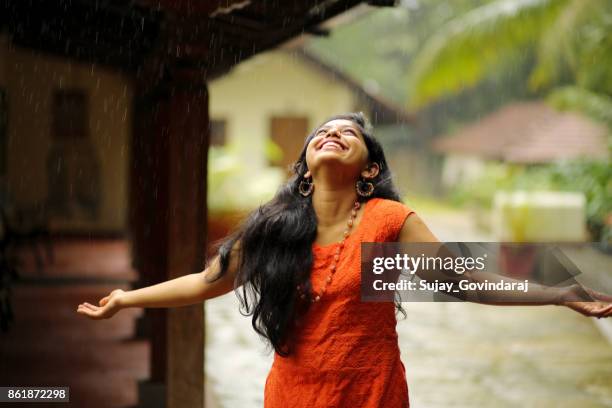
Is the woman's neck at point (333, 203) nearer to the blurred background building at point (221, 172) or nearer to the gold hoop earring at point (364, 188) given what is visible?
the gold hoop earring at point (364, 188)

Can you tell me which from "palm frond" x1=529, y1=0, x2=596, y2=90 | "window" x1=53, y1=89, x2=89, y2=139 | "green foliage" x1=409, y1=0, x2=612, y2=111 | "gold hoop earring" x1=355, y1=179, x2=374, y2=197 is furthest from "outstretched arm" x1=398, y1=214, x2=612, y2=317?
"window" x1=53, y1=89, x2=89, y2=139

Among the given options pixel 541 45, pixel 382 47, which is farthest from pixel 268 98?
pixel 382 47

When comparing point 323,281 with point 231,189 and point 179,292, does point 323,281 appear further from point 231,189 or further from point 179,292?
point 231,189

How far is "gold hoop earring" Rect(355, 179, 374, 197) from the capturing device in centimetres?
258

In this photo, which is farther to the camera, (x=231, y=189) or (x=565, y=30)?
(x=231, y=189)

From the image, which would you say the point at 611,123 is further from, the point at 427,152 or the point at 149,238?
the point at 427,152

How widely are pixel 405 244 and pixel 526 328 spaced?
702 centimetres

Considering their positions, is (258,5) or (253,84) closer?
(258,5)

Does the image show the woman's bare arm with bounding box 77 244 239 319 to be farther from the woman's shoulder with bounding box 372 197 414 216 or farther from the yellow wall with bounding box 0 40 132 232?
the yellow wall with bounding box 0 40 132 232

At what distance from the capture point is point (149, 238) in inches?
269

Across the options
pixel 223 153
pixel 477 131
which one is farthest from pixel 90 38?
pixel 477 131

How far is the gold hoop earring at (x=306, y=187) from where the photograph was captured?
8.51 ft

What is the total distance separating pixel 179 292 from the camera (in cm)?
260

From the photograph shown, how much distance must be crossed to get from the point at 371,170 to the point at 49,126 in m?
13.6
